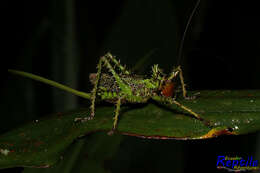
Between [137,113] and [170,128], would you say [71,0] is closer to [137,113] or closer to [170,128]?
[137,113]

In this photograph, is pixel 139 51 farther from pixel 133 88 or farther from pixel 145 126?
pixel 145 126

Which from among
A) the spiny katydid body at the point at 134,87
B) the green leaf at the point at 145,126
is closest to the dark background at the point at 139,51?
the spiny katydid body at the point at 134,87

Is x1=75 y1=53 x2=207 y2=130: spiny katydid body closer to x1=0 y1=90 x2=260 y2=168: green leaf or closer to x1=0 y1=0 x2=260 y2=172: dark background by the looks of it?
x1=0 y1=90 x2=260 y2=168: green leaf

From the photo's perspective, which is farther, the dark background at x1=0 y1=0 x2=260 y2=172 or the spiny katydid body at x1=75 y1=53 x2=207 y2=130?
the dark background at x1=0 y1=0 x2=260 y2=172

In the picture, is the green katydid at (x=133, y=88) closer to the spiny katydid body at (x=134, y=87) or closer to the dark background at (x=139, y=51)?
the spiny katydid body at (x=134, y=87)

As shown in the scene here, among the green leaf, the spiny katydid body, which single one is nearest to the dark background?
the spiny katydid body

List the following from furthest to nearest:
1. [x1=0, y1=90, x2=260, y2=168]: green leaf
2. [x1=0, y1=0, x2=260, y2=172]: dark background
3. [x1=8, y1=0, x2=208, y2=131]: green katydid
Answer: [x1=0, y1=0, x2=260, y2=172]: dark background, [x1=8, y1=0, x2=208, y2=131]: green katydid, [x1=0, y1=90, x2=260, y2=168]: green leaf
